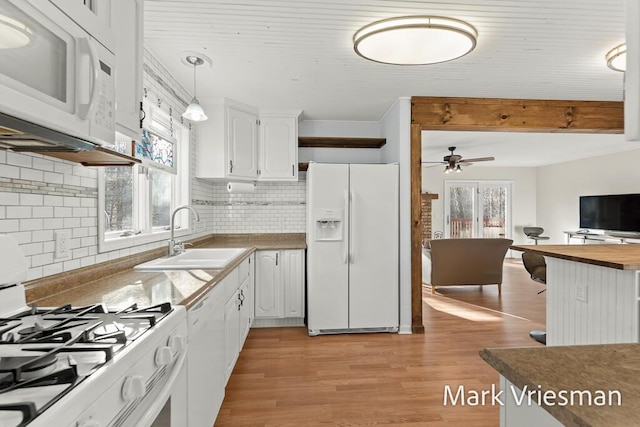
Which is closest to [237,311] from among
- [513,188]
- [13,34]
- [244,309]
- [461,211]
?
[244,309]

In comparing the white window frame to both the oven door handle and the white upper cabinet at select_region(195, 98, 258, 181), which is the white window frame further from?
the oven door handle

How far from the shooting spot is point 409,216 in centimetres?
345

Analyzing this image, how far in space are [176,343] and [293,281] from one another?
95.9 inches

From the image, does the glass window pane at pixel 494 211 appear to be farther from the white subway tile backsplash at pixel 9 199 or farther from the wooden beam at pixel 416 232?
the white subway tile backsplash at pixel 9 199

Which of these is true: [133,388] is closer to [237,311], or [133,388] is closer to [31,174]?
[31,174]

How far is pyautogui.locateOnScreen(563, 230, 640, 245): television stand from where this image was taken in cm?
591

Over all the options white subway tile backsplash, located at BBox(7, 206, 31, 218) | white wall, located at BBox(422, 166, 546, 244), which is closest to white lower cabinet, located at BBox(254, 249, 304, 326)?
white subway tile backsplash, located at BBox(7, 206, 31, 218)

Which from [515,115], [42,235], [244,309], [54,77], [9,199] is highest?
[515,115]

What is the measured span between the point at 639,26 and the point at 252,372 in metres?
2.71

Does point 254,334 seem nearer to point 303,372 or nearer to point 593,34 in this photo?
point 303,372

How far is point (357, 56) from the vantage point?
2527 millimetres

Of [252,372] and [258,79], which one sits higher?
[258,79]

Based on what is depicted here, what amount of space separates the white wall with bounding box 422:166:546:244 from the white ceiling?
494 cm

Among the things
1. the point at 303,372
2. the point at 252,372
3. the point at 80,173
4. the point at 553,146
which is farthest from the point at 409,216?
the point at 553,146
